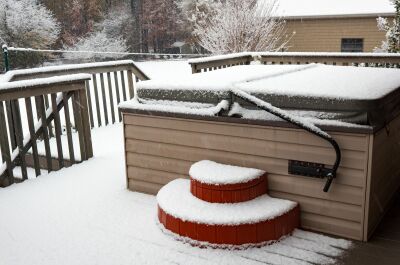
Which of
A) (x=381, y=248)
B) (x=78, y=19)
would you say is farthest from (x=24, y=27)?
(x=381, y=248)

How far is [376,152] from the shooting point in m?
2.65

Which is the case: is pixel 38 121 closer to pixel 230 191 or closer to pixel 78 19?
pixel 230 191

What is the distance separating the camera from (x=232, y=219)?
8.66 ft

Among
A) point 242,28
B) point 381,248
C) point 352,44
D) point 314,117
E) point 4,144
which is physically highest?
point 242,28

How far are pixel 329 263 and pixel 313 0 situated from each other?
14.4 meters

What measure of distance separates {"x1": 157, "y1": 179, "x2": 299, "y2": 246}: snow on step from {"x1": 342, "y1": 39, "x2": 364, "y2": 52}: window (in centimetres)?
1331

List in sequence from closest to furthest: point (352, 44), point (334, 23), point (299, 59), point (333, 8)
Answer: point (299, 59)
point (333, 8)
point (334, 23)
point (352, 44)

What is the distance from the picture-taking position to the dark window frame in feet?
48.4

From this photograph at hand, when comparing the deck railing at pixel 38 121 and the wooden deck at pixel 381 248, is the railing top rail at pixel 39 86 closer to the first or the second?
the deck railing at pixel 38 121

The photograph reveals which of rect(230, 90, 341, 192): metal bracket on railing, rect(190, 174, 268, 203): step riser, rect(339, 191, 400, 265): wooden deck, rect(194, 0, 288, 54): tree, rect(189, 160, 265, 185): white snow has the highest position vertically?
rect(194, 0, 288, 54): tree

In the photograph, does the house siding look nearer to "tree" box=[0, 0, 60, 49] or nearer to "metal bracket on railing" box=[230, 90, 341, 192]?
"tree" box=[0, 0, 60, 49]

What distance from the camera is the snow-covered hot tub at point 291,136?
263 centimetres

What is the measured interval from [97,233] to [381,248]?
1.83 meters

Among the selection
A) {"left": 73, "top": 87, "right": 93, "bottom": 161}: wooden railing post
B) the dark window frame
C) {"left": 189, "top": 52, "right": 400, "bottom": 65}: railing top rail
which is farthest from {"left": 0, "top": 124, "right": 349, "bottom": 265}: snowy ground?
the dark window frame
